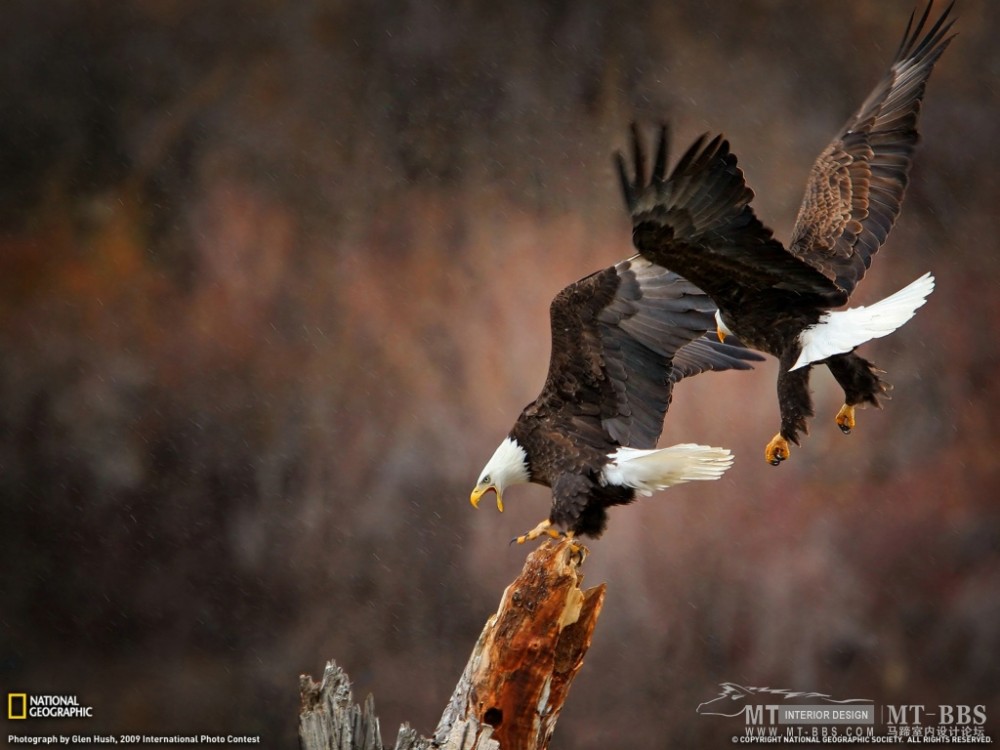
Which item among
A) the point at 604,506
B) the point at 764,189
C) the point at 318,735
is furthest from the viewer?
the point at 764,189

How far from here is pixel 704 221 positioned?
4.12 m

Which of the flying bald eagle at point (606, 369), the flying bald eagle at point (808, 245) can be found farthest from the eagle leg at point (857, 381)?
the flying bald eagle at point (606, 369)

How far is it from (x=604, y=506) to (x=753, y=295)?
3.21 feet

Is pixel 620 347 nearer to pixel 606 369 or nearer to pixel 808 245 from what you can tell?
pixel 606 369

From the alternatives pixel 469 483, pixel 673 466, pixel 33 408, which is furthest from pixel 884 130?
pixel 33 408

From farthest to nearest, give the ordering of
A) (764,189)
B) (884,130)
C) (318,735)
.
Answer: (764,189)
(884,130)
(318,735)

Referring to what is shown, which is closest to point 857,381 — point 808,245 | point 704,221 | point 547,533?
point 808,245

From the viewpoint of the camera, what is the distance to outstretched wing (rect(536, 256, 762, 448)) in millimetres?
4766

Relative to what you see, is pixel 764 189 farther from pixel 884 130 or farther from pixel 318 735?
pixel 318 735

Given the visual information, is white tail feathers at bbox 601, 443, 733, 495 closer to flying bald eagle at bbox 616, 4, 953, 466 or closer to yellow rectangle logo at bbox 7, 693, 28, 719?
flying bald eagle at bbox 616, 4, 953, 466

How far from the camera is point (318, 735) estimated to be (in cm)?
398

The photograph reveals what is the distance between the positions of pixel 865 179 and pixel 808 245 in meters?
0.48

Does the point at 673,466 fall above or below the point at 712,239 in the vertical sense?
below

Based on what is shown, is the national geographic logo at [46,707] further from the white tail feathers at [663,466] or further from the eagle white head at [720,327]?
the eagle white head at [720,327]
